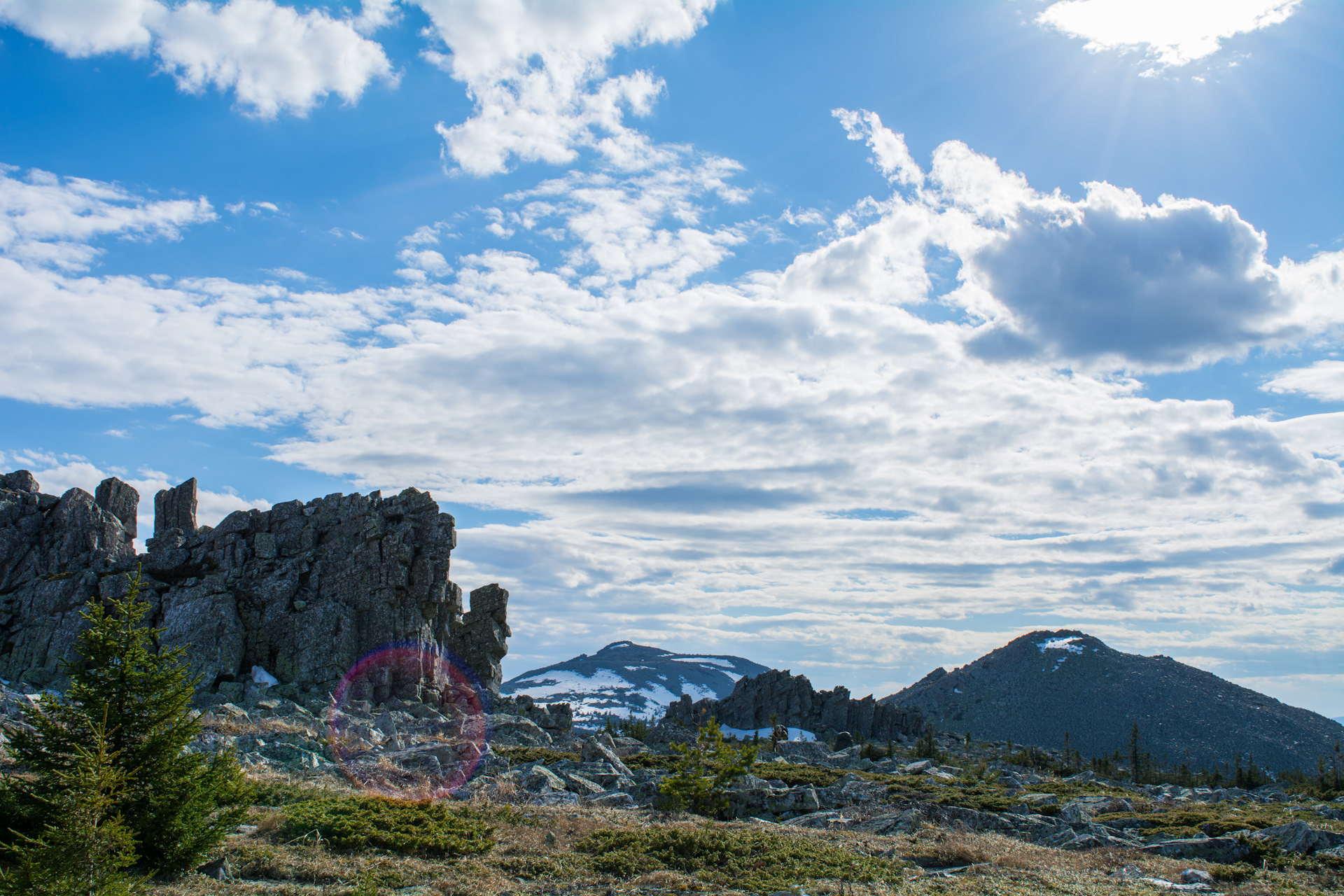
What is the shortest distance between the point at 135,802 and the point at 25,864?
5.80m

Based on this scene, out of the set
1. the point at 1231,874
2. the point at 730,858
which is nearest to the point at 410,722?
the point at 730,858

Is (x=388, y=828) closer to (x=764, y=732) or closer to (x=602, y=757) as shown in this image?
(x=602, y=757)

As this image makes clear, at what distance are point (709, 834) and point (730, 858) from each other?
2.61m

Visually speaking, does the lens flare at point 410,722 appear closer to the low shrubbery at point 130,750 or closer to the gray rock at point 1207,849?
the low shrubbery at point 130,750

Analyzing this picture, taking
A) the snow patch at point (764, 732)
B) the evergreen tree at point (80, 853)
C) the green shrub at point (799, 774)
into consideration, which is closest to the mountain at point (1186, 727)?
the snow patch at point (764, 732)

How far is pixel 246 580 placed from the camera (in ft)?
268

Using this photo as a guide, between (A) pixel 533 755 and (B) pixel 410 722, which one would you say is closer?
(A) pixel 533 755

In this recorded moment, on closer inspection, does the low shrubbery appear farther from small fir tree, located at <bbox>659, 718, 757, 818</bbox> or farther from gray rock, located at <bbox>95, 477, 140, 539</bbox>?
gray rock, located at <bbox>95, 477, 140, 539</bbox>

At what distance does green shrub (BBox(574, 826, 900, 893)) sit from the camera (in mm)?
22203

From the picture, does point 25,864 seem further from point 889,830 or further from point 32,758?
point 889,830

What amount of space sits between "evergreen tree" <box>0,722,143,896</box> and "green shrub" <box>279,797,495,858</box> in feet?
32.7

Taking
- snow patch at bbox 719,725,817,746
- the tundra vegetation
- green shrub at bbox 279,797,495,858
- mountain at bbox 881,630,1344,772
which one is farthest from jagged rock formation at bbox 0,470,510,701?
mountain at bbox 881,630,1344,772

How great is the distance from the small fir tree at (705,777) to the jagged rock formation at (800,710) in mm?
105849

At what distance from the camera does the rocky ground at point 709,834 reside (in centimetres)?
2131
